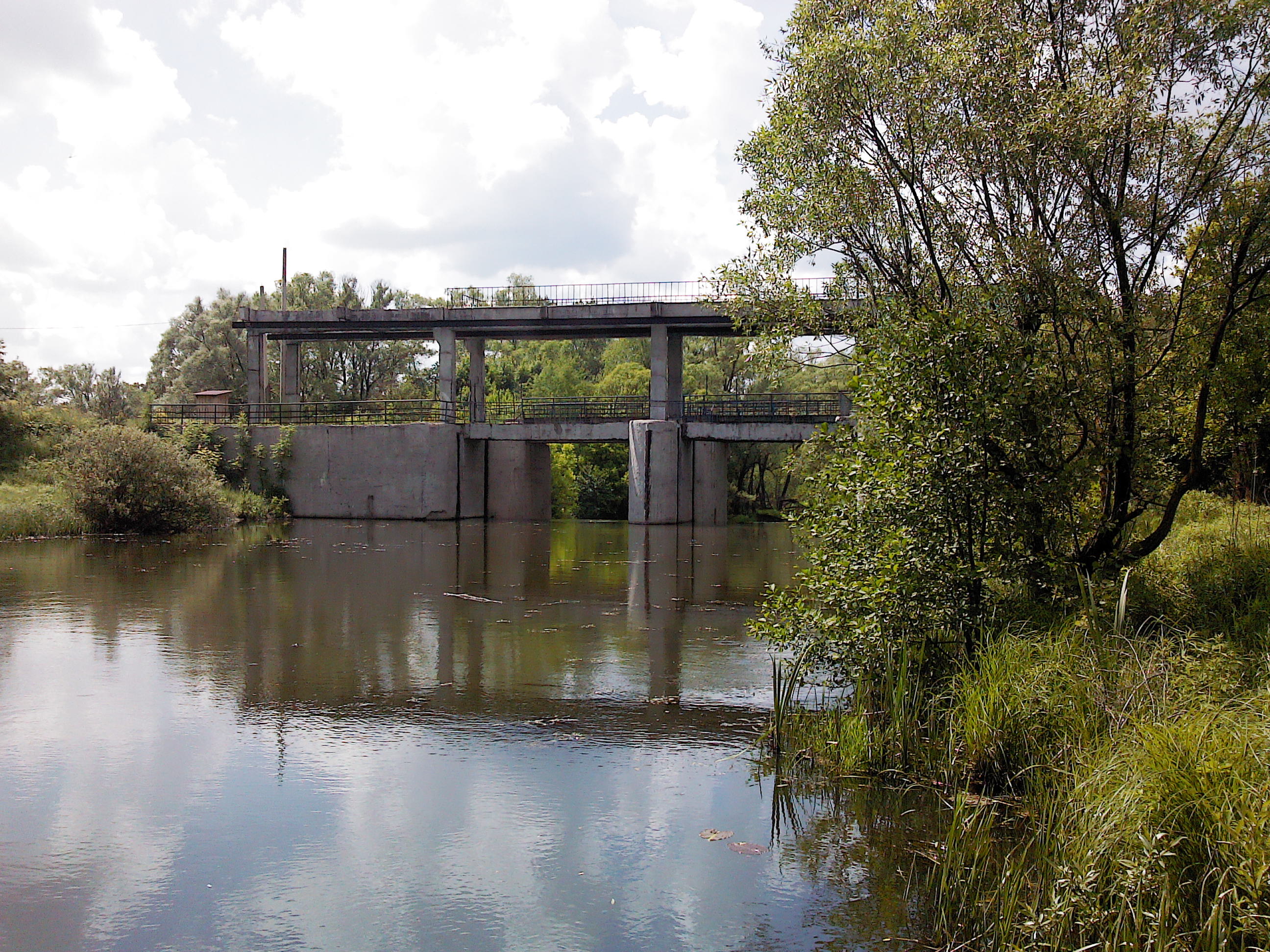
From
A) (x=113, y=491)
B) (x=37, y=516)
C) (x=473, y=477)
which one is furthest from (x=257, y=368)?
(x=37, y=516)

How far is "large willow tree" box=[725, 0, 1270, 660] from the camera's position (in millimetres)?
8156

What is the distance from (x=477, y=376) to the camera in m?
42.2

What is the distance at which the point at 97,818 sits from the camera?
6.25 metres

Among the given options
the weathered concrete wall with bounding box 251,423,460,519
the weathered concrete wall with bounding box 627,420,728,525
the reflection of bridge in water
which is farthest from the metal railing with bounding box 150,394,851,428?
the reflection of bridge in water

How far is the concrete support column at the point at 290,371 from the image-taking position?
42.5 m

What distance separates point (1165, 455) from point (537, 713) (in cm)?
597

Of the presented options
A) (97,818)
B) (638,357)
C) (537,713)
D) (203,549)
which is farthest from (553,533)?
(638,357)

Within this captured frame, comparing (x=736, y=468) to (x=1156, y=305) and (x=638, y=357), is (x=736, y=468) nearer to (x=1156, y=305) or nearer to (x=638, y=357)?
(x=638, y=357)

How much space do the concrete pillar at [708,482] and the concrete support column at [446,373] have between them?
8.52 m

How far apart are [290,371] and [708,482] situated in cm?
1685

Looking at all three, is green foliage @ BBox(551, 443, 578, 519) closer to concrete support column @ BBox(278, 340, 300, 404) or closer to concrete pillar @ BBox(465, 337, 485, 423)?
concrete pillar @ BBox(465, 337, 485, 423)

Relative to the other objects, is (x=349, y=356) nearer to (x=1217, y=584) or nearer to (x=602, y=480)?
(x=602, y=480)

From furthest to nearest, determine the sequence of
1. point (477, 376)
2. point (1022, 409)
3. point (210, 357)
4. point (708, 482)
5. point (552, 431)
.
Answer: point (210, 357) < point (477, 376) < point (708, 482) < point (552, 431) < point (1022, 409)

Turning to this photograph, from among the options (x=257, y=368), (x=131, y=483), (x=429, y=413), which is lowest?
(x=131, y=483)
